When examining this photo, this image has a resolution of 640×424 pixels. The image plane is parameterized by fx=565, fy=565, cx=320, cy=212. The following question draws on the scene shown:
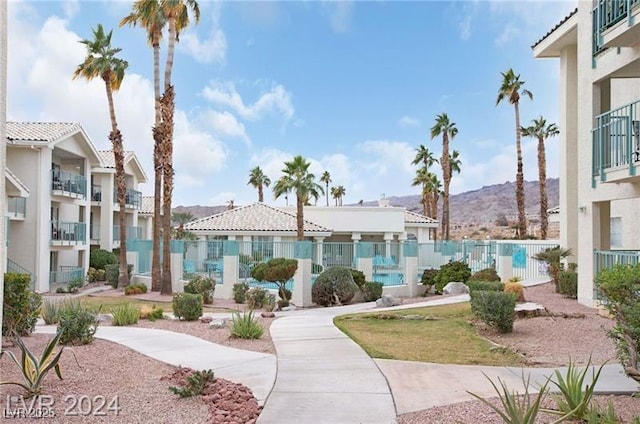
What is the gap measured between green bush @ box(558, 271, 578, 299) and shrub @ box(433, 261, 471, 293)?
591cm

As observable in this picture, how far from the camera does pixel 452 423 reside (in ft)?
21.5

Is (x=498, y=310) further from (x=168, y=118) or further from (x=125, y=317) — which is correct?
(x=168, y=118)

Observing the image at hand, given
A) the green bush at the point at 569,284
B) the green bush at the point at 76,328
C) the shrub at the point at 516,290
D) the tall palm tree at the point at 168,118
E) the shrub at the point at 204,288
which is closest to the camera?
the green bush at the point at 76,328

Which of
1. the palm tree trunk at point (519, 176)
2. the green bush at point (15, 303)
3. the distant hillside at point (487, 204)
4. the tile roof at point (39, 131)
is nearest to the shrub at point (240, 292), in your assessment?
the green bush at point (15, 303)

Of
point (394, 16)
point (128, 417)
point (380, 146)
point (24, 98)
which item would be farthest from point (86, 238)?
point (380, 146)

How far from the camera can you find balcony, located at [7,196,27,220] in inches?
1179

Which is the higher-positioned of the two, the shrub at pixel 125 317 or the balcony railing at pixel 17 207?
the balcony railing at pixel 17 207

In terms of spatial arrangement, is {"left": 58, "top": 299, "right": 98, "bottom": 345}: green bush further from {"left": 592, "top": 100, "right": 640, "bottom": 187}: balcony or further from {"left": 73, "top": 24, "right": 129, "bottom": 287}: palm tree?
{"left": 73, "top": 24, "right": 129, "bottom": 287}: palm tree

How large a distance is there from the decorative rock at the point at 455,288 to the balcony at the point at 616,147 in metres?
8.25

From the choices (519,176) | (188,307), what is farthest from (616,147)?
(519,176)

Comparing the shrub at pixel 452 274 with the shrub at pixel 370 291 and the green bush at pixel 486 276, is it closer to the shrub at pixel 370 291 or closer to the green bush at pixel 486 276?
the green bush at pixel 486 276

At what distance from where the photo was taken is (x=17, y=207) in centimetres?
3092

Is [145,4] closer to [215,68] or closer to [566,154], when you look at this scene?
[215,68]

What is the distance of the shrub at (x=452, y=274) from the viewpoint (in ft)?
85.7
